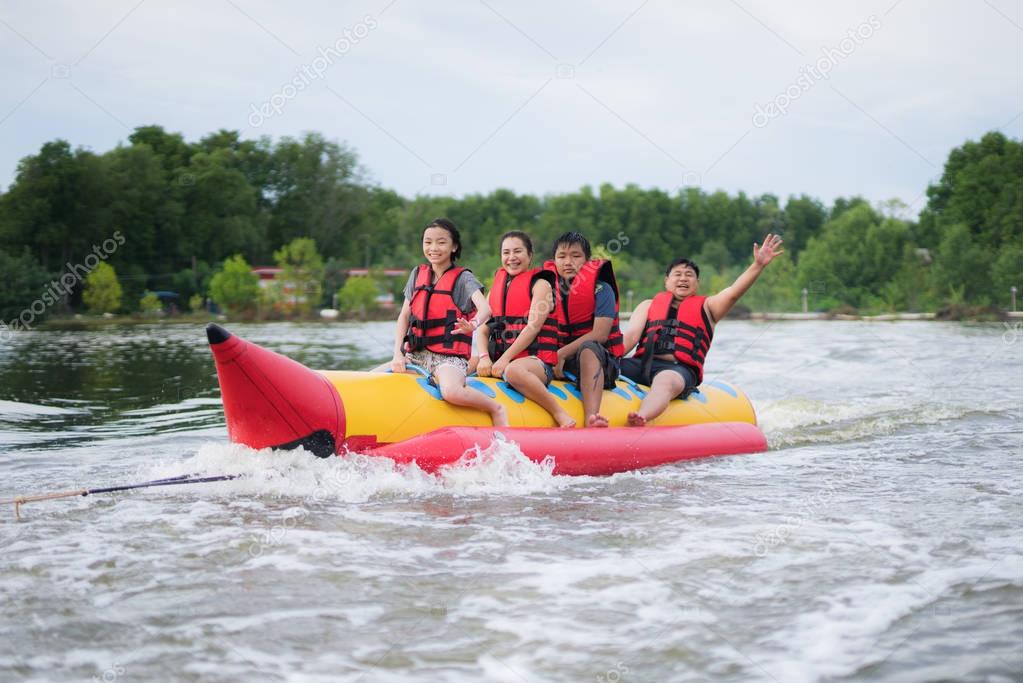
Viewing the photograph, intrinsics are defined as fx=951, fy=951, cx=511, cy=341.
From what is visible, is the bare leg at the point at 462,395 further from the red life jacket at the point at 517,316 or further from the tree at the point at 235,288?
the tree at the point at 235,288

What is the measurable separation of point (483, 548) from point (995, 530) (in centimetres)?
212

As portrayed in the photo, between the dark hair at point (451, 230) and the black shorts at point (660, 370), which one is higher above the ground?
the dark hair at point (451, 230)

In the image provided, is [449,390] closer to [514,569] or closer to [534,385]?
[534,385]

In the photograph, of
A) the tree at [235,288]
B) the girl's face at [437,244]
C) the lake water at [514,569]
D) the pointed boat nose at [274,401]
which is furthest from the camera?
the tree at [235,288]

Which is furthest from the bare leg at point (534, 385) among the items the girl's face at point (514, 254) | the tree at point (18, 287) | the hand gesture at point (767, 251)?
the tree at point (18, 287)

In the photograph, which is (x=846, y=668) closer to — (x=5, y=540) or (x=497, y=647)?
(x=497, y=647)

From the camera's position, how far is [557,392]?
5.51 meters

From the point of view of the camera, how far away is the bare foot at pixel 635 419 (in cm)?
560

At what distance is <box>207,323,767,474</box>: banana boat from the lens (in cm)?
439

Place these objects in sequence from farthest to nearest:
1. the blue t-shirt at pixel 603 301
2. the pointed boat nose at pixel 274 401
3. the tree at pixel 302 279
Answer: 1. the tree at pixel 302 279
2. the blue t-shirt at pixel 603 301
3. the pointed boat nose at pixel 274 401

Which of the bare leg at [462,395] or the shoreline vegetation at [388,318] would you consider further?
the shoreline vegetation at [388,318]

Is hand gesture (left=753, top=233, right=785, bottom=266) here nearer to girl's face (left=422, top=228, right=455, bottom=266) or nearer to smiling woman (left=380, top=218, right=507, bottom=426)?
smiling woman (left=380, top=218, right=507, bottom=426)

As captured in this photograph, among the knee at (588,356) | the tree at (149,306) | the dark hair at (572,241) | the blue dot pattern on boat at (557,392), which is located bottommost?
the blue dot pattern on boat at (557,392)
